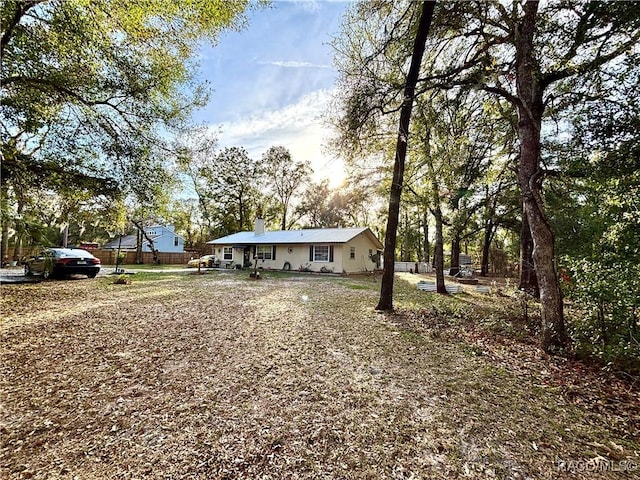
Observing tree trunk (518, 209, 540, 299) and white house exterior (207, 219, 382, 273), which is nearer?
tree trunk (518, 209, 540, 299)

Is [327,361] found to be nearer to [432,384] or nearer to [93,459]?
[432,384]

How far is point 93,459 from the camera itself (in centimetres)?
213

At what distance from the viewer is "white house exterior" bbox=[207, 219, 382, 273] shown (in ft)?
61.5

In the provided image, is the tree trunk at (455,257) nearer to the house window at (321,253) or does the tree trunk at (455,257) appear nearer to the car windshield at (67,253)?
the house window at (321,253)

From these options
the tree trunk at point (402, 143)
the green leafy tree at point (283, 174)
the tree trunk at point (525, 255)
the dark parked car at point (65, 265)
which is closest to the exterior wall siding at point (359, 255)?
the tree trunk at point (525, 255)

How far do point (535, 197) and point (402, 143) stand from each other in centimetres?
330

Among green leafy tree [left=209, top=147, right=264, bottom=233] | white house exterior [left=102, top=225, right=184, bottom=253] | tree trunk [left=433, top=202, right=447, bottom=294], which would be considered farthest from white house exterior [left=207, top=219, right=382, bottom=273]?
Answer: white house exterior [left=102, top=225, right=184, bottom=253]

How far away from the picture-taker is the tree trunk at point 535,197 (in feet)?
15.1

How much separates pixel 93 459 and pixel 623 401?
5161 millimetres

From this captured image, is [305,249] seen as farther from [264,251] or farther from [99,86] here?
[99,86]

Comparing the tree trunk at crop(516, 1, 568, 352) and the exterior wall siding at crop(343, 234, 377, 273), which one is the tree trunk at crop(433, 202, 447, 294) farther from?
the exterior wall siding at crop(343, 234, 377, 273)

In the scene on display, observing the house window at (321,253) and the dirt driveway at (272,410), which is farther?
the house window at (321,253)

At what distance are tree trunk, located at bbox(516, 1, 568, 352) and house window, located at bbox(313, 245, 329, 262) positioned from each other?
47.2 feet

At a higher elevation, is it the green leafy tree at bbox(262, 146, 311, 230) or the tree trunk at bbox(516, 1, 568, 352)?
the green leafy tree at bbox(262, 146, 311, 230)
